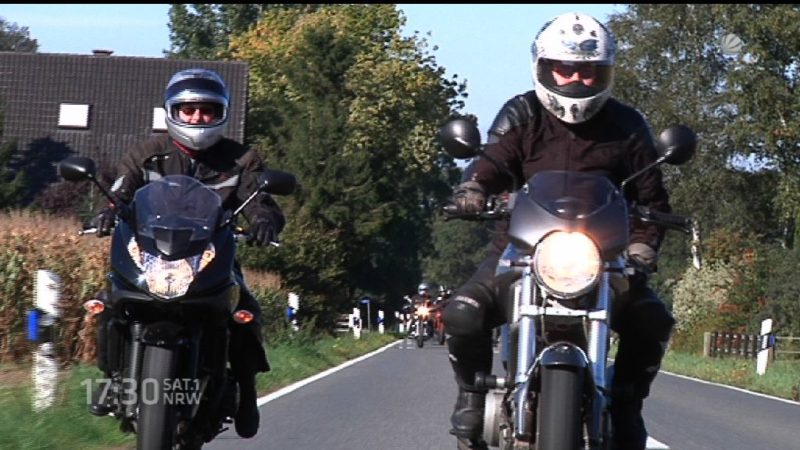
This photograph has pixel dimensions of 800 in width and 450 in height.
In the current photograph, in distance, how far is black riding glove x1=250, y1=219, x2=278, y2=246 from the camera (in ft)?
26.7

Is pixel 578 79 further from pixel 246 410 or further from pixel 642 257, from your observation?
pixel 246 410

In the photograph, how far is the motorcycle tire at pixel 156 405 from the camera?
7.30m

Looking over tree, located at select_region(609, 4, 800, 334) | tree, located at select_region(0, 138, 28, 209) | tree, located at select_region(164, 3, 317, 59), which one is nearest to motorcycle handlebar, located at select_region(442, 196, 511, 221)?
tree, located at select_region(609, 4, 800, 334)

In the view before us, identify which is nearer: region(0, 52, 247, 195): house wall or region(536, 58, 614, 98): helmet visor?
region(536, 58, 614, 98): helmet visor

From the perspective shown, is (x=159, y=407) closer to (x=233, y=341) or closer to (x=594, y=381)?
(x=233, y=341)

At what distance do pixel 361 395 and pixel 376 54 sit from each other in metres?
54.8

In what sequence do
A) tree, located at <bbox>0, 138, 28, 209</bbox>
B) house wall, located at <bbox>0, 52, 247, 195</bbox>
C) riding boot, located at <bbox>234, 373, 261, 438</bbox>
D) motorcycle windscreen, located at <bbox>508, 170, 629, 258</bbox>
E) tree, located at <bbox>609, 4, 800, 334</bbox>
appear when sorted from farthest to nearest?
house wall, located at <bbox>0, 52, 247, 195</bbox>, tree, located at <bbox>0, 138, 28, 209</bbox>, tree, located at <bbox>609, 4, 800, 334</bbox>, riding boot, located at <bbox>234, 373, 261, 438</bbox>, motorcycle windscreen, located at <bbox>508, 170, 629, 258</bbox>

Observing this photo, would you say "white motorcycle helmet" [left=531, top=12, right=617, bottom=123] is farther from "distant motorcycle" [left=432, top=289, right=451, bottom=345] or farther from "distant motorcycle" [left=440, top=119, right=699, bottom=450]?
"distant motorcycle" [left=432, top=289, right=451, bottom=345]

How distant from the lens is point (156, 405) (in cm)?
733

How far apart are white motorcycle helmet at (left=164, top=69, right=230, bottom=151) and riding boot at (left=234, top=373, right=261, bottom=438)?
1.23m

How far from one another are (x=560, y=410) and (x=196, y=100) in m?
3.14

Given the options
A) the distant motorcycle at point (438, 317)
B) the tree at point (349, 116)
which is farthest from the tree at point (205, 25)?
the distant motorcycle at point (438, 317)

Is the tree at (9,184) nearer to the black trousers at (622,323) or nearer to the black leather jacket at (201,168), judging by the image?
the black leather jacket at (201,168)

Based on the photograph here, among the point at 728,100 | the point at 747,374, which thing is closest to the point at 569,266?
the point at 747,374
